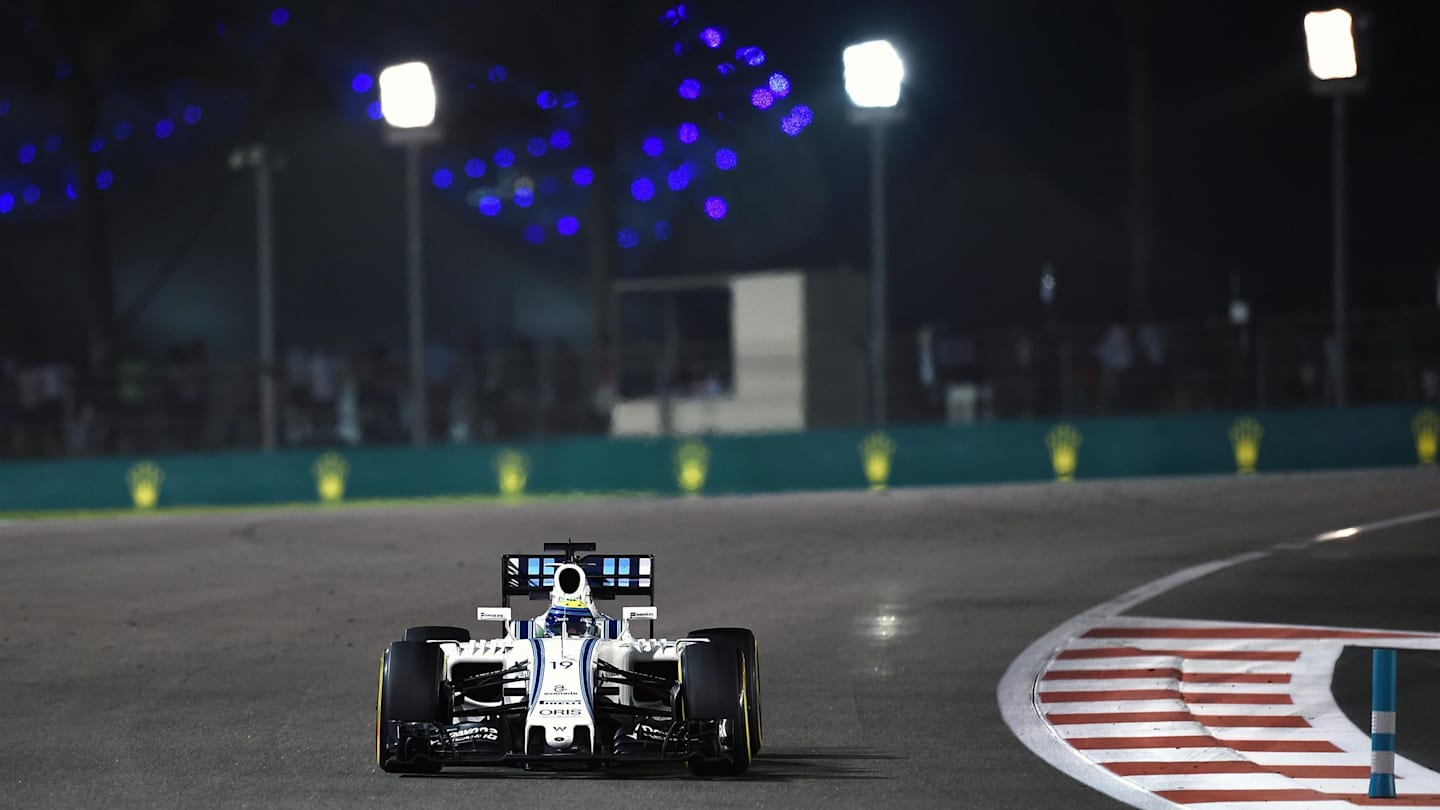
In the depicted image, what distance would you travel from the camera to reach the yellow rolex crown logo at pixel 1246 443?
78.4ft

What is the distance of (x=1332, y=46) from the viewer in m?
24.3

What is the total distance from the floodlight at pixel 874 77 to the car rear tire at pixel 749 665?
17129 mm

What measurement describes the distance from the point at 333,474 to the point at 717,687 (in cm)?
1800

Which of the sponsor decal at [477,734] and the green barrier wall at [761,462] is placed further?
the green barrier wall at [761,462]

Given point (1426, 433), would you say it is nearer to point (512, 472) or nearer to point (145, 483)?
point (512, 472)

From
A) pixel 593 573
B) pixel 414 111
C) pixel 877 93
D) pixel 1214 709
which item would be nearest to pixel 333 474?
pixel 414 111

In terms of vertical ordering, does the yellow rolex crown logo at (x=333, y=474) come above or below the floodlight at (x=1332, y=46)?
below

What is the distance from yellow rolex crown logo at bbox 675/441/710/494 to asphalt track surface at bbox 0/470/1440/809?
112 centimetres

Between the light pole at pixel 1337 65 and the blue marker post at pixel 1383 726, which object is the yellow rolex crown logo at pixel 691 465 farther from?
the blue marker post at pixel 1383 726

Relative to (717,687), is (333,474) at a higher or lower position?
higher

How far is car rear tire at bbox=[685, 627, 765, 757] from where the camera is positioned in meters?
8.17

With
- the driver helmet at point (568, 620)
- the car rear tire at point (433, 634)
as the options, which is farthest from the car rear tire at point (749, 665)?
the car rear tire at point (433, 634)

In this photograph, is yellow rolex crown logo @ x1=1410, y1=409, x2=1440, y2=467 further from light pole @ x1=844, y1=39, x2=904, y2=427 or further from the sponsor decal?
the sponsor decal

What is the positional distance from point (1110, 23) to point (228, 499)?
2690 cm
